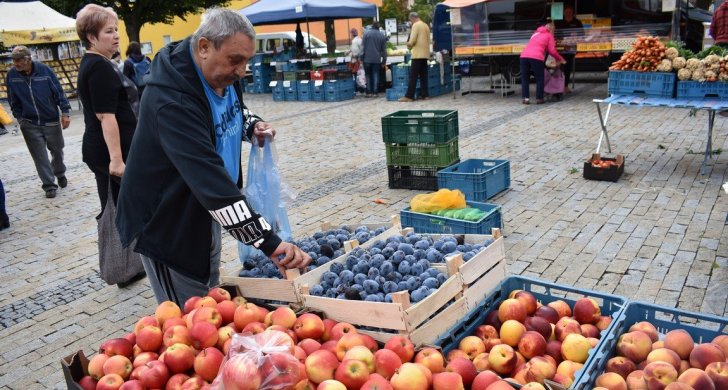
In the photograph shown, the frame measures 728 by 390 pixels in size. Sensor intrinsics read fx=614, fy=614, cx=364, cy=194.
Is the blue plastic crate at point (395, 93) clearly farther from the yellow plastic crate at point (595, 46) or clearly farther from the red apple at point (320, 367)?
the red apple at point (320, 367)

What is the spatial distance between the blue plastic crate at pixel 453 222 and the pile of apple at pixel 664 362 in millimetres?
2656

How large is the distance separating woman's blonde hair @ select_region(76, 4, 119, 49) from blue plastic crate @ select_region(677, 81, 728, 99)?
644cm

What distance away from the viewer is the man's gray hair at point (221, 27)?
254 cm

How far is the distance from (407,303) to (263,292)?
2.51 feet

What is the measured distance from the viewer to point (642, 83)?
304 inches

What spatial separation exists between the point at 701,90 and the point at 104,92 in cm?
658

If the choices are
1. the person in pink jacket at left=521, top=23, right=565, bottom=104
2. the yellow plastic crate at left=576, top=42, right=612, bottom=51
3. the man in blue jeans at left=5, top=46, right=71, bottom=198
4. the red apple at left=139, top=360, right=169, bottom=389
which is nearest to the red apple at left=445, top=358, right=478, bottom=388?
the red apple at left=139, top=360, right=169, bottom=389

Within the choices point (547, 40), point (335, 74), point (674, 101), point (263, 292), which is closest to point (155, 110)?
point (263, 292)

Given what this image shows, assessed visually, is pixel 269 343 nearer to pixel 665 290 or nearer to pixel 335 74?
pixel 665 290

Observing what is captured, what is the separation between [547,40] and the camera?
43.4 ft

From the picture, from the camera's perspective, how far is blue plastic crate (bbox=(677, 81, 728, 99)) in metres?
7.16

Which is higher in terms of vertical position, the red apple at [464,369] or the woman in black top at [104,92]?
the woman in black top at [104,92]

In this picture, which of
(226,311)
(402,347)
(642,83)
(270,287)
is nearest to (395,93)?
(642,83)

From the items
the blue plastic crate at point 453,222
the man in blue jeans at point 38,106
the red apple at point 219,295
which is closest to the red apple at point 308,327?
the red apple at point 219,295
